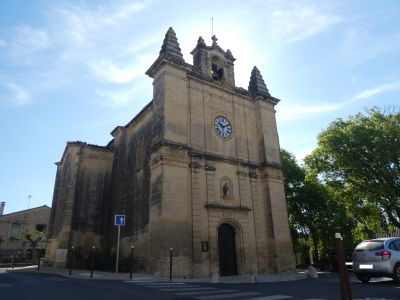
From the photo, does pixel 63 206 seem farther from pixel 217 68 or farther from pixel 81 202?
pixel 217 68

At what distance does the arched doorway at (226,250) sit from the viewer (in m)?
16.7

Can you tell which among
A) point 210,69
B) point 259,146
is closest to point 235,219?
point 259,146

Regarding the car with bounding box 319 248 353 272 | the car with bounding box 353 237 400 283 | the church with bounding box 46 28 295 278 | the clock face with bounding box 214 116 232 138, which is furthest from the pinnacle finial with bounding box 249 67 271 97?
the car with bounding box 353 237 400 283

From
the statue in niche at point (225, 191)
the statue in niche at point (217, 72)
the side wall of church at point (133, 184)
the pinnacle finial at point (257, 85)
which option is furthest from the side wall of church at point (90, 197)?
the pinnacle finial at point (257, 85)

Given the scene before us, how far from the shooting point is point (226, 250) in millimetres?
17172

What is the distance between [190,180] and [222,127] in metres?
4.70

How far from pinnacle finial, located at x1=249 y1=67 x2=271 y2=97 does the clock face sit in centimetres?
372

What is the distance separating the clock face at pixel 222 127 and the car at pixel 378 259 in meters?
10.2

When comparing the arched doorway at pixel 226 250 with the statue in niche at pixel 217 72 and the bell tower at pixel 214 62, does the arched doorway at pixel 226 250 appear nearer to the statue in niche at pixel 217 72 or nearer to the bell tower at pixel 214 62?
the bell tower at pixel 214 62

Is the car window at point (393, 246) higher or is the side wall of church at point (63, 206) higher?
the side wall of church at point (63, 206)

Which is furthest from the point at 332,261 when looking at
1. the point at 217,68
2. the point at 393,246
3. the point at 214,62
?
the point at 214,62

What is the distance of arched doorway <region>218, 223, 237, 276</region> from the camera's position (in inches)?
657

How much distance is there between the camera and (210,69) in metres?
21.2

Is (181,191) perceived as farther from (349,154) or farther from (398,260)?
(349,154)
